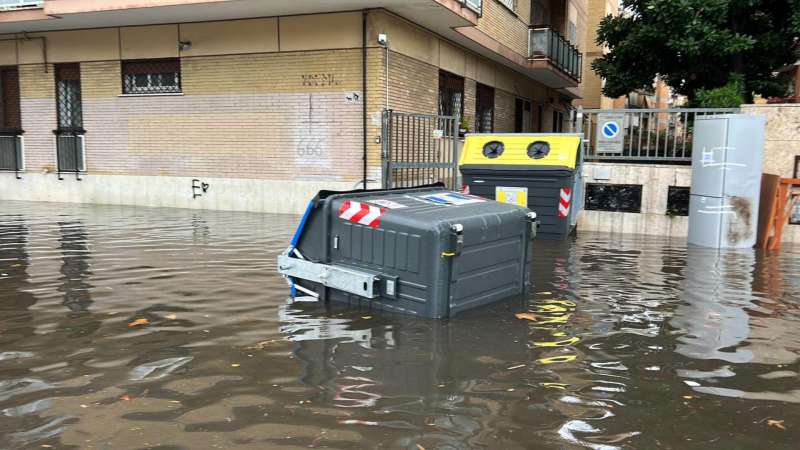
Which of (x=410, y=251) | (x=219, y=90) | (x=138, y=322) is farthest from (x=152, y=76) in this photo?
(x=410, y=251)

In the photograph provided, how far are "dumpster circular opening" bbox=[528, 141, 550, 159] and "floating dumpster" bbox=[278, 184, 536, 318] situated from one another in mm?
3723

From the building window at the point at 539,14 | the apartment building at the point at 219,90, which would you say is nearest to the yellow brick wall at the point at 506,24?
the apartment building at the point at 219,90

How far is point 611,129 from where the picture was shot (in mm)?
10586

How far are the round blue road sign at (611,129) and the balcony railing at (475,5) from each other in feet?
12.8

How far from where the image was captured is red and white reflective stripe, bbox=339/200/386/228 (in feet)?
16.8

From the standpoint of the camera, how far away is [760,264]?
789 centimetres

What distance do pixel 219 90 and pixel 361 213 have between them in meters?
9.14

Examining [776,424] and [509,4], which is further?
[509,4]

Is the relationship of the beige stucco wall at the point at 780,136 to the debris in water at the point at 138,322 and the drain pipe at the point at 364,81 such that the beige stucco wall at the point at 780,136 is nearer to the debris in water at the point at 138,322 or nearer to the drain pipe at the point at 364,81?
the drain pipe at the point at 364,81

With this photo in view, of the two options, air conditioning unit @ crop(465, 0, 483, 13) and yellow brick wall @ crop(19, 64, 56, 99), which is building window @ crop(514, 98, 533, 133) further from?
yellow brick wall @ crop(19, 64, 56, 99)

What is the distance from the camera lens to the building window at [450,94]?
1496 centimetres

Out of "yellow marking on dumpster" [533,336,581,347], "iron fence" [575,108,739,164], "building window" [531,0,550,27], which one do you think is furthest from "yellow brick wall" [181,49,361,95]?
"building window" [531,0,550,27]

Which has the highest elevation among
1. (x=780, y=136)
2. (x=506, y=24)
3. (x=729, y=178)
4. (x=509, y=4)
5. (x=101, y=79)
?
(x=509, y=4)

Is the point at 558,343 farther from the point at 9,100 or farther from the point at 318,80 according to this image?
the point at 9,100
